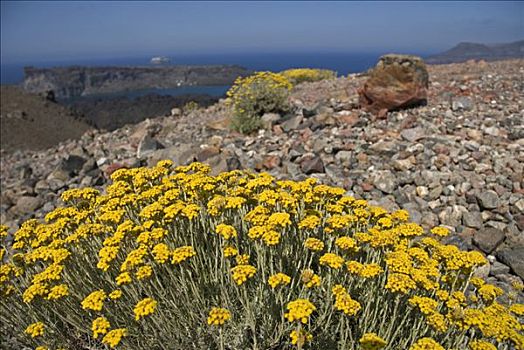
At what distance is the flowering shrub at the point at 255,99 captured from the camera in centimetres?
915

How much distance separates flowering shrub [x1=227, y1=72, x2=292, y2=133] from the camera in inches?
360

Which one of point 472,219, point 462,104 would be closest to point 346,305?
point 472,219

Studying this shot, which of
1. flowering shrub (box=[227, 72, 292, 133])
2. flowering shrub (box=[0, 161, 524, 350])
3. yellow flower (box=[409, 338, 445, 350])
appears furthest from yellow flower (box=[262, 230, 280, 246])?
flowering shrub (box=[227, 72, 292, 133])

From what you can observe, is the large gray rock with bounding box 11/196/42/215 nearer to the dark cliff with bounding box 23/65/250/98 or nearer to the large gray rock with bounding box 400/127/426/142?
the large gray rock with bounding box 400/127/426/142

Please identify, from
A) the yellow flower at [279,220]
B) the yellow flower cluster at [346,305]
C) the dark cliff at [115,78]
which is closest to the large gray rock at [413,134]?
the yellow flower at [279,220]

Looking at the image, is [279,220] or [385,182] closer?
[279,220]

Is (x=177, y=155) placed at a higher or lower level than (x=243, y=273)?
lower

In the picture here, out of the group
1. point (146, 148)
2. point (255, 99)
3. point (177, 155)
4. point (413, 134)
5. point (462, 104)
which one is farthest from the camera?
point (255, 99)

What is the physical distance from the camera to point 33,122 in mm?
24672

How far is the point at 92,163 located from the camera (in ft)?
28.4

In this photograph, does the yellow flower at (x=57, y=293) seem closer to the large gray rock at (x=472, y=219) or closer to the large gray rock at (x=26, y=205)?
the large gray rock at (x=472, y=219)

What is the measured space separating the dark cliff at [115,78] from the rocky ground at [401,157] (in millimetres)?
72791

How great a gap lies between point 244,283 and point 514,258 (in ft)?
11.6

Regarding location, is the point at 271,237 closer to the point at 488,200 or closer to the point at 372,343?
the point at 372,343
